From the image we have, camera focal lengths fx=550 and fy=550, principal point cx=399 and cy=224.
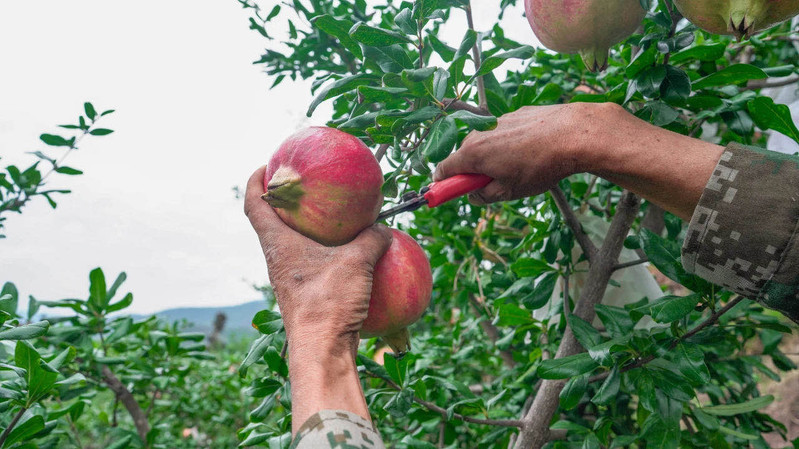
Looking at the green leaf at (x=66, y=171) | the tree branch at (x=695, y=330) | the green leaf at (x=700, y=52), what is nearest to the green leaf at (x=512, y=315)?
the tree branch at (x=695, y=330)

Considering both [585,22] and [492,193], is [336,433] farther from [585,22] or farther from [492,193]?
[585,22]

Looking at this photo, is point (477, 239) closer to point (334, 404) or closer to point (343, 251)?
point (343, 251)

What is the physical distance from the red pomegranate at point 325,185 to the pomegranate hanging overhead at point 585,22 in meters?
0.42

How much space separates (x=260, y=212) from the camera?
0.93 m

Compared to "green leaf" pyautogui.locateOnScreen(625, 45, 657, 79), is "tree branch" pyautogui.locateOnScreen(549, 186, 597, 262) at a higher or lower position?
lower

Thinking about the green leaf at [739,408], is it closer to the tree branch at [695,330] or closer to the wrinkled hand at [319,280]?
the tree branch at [695,330]

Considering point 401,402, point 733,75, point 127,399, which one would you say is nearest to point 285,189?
point 401,402

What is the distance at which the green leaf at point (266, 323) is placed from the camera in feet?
3.34

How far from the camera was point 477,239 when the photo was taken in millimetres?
1841

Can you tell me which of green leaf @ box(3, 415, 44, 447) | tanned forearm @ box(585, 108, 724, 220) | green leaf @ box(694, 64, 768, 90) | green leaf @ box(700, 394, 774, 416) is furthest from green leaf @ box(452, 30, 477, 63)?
green leaf @ box(700, 394, 774, 416)

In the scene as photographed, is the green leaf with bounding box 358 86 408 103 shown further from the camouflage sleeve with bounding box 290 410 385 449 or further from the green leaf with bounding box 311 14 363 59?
the camouflage sleeve with bounding box 290 410 385 449

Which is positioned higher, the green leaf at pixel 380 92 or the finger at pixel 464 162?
the green leaf at pixel 380 92

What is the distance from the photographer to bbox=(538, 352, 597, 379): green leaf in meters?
1.05

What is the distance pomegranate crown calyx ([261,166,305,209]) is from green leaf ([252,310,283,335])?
10.1 inches
